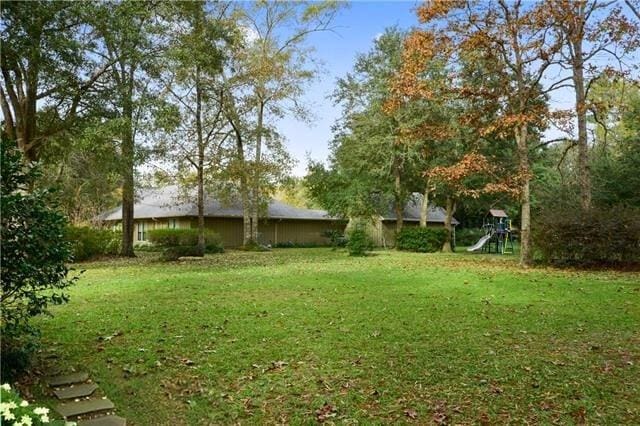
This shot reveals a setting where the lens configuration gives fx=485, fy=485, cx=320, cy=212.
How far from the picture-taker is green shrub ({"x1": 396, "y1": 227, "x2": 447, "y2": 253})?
77.6 ft

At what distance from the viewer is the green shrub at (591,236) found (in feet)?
41.5

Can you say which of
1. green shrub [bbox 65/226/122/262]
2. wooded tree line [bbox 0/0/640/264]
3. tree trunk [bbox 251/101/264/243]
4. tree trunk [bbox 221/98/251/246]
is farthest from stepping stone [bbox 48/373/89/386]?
tree trunk [bbox 251/101/264/243]

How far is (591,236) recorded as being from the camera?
12.9 m

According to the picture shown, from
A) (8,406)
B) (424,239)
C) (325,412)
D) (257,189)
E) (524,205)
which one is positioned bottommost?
(325,412)

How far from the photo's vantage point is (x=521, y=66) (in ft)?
46.2

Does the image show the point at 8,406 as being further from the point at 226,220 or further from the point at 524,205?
the point at 226,220

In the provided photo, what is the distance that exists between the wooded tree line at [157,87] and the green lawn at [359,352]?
3.02 metres

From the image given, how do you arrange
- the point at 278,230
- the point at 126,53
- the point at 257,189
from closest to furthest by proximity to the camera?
the point at 126,53
the point at 257,189
the point at 278,230

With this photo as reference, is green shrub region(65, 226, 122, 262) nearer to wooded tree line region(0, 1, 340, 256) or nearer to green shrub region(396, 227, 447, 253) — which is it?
wooded tree line region(0, 1, 340, 256)

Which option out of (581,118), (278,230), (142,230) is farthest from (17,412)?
(142,230)

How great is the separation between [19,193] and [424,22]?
1302 cm

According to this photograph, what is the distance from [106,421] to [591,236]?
1278 cm

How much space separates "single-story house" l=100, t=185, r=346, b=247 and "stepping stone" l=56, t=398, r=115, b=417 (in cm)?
2228

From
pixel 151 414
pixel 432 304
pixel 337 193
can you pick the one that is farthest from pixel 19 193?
pixel 337 193
